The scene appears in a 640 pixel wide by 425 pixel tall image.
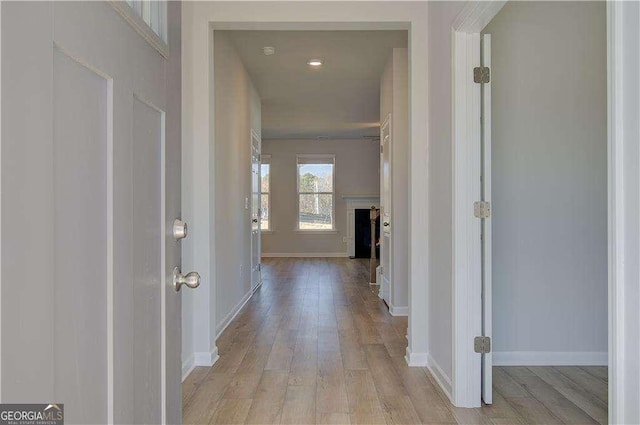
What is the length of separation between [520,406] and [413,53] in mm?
2197

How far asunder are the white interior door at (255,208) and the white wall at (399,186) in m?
1.87

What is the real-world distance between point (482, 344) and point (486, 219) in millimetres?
644

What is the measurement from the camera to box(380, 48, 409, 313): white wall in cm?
439

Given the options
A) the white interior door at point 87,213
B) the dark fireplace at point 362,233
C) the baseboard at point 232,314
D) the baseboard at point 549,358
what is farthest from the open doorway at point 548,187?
the dark fireplace at point 362,233

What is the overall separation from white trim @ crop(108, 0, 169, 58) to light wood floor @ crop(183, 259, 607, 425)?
1754 mm

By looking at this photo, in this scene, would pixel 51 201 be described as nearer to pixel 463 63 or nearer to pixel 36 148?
pixel 36 148

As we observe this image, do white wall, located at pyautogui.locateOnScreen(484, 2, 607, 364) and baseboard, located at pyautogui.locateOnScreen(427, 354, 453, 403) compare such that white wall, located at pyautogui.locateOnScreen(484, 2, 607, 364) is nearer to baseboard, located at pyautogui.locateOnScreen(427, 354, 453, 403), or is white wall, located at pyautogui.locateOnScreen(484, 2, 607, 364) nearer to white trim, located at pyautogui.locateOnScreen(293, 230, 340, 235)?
baseboard, located at pyautogui.locateOnScreen(427, 354, 453, 403)

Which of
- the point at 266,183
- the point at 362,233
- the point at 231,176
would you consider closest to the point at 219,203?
the point at 231,176

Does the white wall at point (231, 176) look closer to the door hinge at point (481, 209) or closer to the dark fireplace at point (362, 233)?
the door hinge at point (481, 209)

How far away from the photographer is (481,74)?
232 cm

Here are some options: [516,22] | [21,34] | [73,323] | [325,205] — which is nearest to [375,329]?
[516,22]

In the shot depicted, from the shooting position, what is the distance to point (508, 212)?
117 inches
